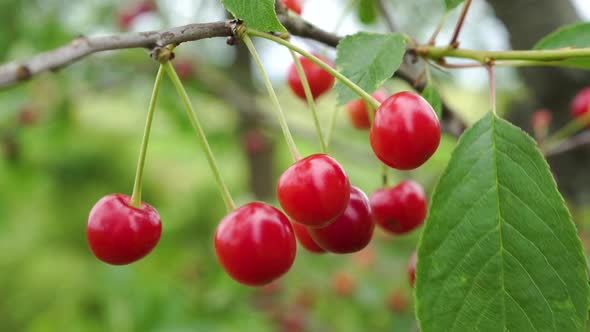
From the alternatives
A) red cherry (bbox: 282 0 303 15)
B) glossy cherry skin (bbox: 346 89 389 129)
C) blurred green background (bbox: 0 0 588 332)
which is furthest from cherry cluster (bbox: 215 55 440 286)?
blurred green background (bbox: 0 0 588 332)

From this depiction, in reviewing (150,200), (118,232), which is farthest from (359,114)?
(150,200)

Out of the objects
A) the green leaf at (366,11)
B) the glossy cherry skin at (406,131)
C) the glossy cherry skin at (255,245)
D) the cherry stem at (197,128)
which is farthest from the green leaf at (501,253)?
the green leaf at (366,11)

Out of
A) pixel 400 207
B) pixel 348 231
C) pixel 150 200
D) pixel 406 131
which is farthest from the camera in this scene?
pixel 150 200

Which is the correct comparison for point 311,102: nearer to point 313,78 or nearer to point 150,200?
point 313,78

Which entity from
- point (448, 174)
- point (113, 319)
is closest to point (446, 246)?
point (448, 174)

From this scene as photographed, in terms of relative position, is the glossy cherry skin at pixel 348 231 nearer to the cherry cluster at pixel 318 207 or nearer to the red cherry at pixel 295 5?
the cherry cluster at pixel 318 207

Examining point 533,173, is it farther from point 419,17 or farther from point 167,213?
point 167,213
